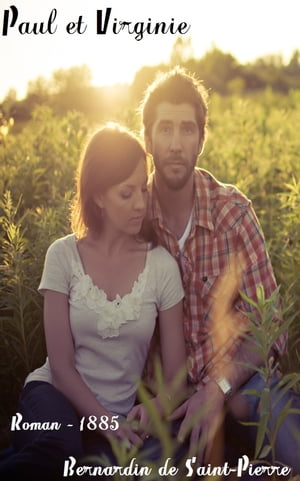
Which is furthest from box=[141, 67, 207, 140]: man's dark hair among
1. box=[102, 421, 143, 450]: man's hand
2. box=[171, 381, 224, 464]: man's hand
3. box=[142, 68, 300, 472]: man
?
box=[102, 421, 143, 450]: man's hand

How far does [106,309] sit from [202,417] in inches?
24.4

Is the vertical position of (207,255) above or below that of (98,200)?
below

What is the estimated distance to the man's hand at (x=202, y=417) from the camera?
9.78ft

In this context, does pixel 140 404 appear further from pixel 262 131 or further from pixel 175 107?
pixel 262 131

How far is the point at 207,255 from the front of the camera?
352cm

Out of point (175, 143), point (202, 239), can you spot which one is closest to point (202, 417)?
point (202, 239)

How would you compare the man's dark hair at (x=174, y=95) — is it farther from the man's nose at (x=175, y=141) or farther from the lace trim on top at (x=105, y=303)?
the lace trim on top at (x=105, y=303)

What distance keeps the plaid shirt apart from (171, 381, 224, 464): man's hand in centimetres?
25

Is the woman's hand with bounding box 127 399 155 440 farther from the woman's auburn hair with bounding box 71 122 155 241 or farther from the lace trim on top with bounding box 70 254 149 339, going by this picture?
the woman's auburn hair with bounding box 71 122 155 241

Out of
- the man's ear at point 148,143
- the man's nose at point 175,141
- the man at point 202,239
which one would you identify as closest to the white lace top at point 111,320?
the man at point 202,239

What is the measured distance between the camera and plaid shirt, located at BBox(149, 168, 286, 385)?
3.44 m

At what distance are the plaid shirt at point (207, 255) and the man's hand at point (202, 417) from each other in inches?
9.9

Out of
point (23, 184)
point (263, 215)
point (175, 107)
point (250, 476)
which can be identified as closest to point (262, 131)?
point (263, 215)

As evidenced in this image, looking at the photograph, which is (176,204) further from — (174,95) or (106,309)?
(106,309)
